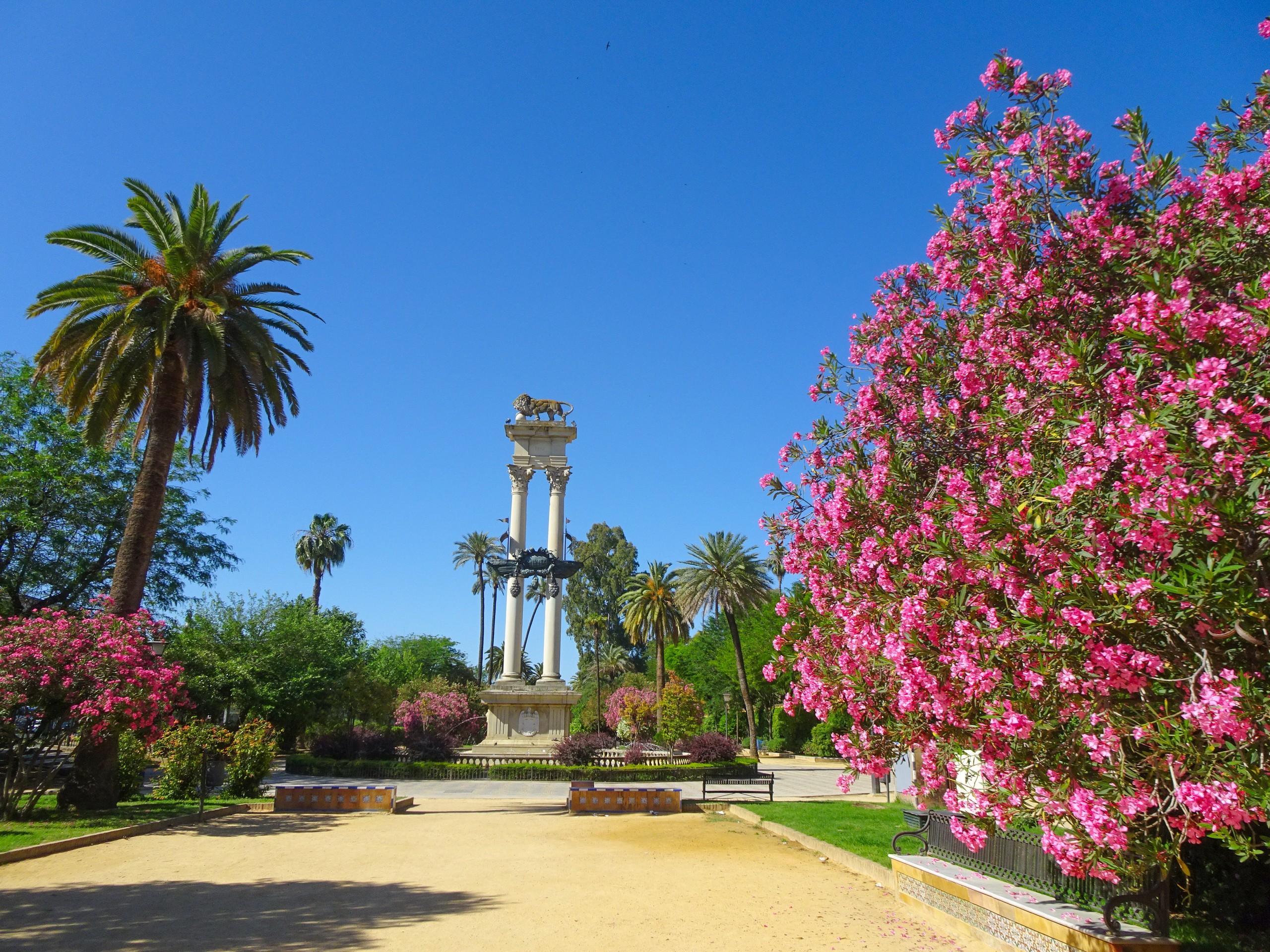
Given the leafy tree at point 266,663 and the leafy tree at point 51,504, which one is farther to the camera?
the leafy tree at point 266,663

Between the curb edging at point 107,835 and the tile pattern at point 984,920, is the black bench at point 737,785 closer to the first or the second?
the curb edging at point 107,835

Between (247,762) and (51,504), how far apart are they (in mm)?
10812

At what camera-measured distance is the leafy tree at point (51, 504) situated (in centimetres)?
2392

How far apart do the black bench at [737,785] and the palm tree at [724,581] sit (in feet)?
50.1

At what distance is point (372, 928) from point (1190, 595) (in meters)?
7.59

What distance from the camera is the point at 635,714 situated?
122ft

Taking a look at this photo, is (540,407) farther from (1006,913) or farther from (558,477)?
(1006,913)

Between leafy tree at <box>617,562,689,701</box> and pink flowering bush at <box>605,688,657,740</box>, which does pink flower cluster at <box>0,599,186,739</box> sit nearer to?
pink flowering bush at <box>605,688,657,740</box>

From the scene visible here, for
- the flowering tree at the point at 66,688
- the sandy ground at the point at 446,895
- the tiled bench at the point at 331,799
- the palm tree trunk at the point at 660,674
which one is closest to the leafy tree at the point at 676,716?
the palm tree trunk at the point at 660,674

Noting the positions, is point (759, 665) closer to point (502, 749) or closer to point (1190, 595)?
point (502, 749)

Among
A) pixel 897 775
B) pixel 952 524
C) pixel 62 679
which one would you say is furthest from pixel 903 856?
pixel 62 679

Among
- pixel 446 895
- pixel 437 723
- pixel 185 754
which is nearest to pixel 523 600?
pixel 437 723

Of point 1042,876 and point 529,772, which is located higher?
point 529,772

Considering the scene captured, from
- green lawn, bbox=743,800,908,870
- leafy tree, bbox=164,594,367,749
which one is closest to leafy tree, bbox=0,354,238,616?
leafy tree, bbox=164,594,367,749
